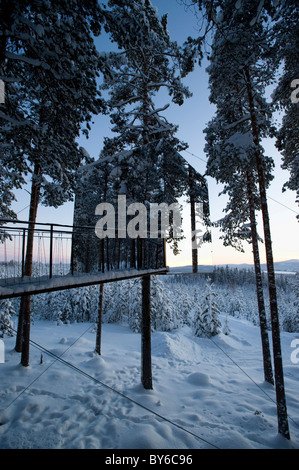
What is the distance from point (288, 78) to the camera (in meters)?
8.14

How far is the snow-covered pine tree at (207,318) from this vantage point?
26469 mm

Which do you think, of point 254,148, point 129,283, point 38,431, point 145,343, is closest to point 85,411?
point 38,431

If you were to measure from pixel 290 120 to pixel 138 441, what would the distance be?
13.3 meters

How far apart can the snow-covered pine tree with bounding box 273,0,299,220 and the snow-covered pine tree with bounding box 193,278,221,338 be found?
20.5 meters

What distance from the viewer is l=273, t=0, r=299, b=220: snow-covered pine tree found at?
22.3ft

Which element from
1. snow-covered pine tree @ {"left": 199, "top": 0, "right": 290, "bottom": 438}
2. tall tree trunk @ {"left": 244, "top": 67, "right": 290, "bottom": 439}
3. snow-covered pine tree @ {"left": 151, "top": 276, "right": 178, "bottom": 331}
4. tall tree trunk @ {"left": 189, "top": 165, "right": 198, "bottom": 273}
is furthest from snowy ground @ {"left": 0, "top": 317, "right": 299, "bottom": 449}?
snow-covered pine tree @ {"left": 151, "top": 276, "right": 178, "bottom": 331}

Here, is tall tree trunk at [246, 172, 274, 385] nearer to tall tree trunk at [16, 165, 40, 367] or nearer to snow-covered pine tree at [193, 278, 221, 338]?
tall tree trunk at [16, 165, 40, 367]

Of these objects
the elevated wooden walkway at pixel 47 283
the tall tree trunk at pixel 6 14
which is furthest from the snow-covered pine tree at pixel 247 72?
the tall tree trunk at pixel 6 14

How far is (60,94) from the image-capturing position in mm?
5758

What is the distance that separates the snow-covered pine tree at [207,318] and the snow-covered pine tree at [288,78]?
807 inches

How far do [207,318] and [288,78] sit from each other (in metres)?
25.6

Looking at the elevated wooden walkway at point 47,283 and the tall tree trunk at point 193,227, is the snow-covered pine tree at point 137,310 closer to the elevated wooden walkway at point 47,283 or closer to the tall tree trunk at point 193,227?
the tall tree trunk at point 193,227

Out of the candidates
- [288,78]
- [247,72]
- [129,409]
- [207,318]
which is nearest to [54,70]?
[247,72]
